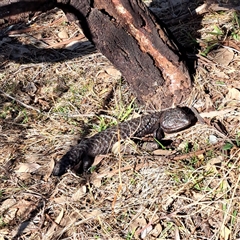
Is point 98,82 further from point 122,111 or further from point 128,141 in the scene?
point 128,141

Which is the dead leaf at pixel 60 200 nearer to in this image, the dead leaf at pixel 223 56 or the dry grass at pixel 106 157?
the dry grass at pixel 106 157

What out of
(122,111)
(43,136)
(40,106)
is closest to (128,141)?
(122,111)

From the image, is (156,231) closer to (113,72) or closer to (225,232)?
(225,232)

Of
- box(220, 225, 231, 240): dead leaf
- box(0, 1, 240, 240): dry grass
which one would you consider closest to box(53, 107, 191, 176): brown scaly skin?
box(0, 1, 240, 240): dry grass

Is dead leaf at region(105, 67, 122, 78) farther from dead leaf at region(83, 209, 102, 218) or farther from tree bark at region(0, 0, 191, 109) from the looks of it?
dead leaf at region(83, 209, 102, 218)

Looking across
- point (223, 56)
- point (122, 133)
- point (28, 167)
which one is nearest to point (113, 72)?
point (122, 133)

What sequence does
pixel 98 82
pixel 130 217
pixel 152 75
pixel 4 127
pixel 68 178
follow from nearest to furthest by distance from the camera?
pixel 130 217
pixel 68 178
pixel 152 75
pixel 4 127
pixel 98 82
